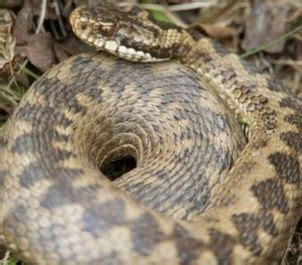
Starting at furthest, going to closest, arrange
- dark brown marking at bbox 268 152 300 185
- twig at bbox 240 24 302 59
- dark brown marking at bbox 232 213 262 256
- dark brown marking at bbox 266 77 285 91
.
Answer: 1. twig at bbox 240 24 302 59
2. dark brown marking at bbox 266 77 285 91
3. dark brown marking at bbox 268 152 300 185
4. dark brown marking at bbox 232 213 262 256

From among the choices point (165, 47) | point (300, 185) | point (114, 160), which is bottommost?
point (114, 160)

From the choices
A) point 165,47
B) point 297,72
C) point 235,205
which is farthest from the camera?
point 297,72

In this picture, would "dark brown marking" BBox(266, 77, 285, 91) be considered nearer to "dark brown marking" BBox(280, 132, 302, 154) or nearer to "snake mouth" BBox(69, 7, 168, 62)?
"dark brown marking" BBox(280, 132, 302, 154)

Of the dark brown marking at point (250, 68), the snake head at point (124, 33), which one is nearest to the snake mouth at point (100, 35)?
the snake head at point (124, 33)

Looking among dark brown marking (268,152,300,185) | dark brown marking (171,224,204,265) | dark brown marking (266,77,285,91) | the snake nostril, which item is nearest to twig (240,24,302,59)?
dark brown marking (266,77,285,91)

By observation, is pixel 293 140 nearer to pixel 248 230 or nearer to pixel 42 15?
pixel 248 230

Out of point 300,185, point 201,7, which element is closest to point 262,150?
point 300,185

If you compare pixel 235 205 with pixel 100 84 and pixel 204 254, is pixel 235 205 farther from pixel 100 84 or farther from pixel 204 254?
pixel 100 84
